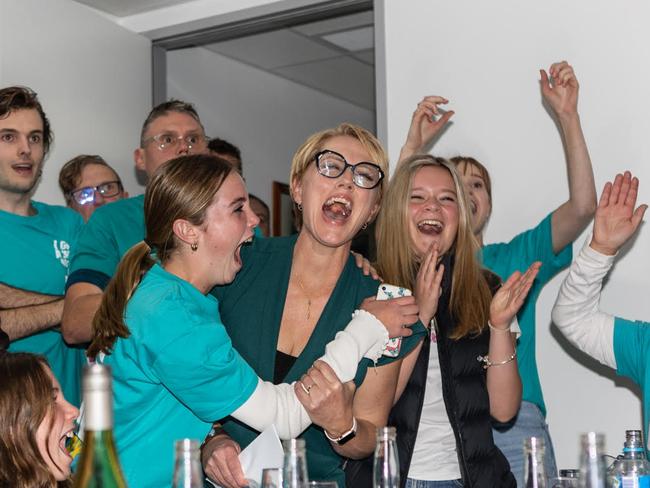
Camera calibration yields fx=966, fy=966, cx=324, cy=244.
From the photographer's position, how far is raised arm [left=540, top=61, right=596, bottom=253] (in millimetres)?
3271

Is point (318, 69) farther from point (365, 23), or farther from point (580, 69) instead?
point (580, 69)

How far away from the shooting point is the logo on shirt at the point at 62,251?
331cm

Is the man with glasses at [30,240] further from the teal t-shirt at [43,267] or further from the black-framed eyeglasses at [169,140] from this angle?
the black-framed eyeglasses at [169,140]

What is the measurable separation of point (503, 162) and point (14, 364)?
261cm

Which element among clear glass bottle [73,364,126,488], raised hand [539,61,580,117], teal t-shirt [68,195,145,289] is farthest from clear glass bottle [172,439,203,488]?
raised hand [539,61,580,117]

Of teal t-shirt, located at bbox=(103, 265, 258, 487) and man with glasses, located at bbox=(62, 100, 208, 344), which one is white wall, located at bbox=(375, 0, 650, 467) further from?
teal t-shirt, located at bbox=(103, 265, 258, 487)

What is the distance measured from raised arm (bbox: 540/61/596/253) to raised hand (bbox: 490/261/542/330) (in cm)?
87

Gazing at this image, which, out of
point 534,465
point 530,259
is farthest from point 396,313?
point 530,259

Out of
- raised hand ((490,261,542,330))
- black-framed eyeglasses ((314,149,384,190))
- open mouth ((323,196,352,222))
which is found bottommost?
raised hand ((490,261,542,330))

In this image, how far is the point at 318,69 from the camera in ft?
21.3

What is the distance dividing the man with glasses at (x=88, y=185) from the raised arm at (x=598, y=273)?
6.40ft

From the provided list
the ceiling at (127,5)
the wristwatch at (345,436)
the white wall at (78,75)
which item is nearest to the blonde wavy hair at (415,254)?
the wristwatch at (345,436)

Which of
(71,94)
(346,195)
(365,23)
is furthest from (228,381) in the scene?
(365,23)

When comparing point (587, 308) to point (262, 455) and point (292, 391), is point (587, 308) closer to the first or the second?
point (292, 391)
